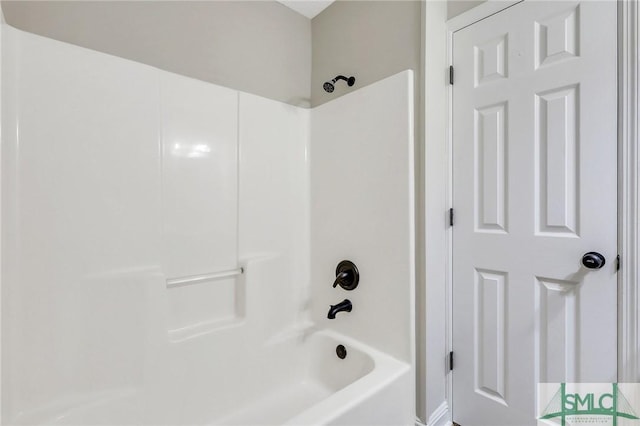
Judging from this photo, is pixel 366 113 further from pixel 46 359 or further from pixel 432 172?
pixel 46 359

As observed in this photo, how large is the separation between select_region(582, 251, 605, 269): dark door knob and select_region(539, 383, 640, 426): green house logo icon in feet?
1.53

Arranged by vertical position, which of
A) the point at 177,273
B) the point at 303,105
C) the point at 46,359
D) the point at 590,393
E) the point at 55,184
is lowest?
the point at 590,393

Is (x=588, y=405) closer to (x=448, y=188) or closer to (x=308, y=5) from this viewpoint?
(x=448, y=188)

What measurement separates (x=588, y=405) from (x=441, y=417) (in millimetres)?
630

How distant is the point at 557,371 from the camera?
49.6 inches

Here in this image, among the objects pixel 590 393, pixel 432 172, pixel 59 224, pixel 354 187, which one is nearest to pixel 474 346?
pixel 590 393

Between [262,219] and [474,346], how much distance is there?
129 centimetres

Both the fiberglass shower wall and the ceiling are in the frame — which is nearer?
the fiberglass shower wall

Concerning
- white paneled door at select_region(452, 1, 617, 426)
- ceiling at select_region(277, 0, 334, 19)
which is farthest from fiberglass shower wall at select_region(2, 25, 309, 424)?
white paneled door at select_region(452, 1, 617, 426)

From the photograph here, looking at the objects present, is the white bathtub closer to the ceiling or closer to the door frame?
the door frame

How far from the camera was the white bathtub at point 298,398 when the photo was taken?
990 mm

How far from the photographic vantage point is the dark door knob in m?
1.13

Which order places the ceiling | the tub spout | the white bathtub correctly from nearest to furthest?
the white bathtub < the tub spout < the ceiling

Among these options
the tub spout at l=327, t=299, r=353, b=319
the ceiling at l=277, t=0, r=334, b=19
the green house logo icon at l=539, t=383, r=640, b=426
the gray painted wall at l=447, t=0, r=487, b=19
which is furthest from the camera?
the ceiling at l=277, t=0, r=334, b=19
